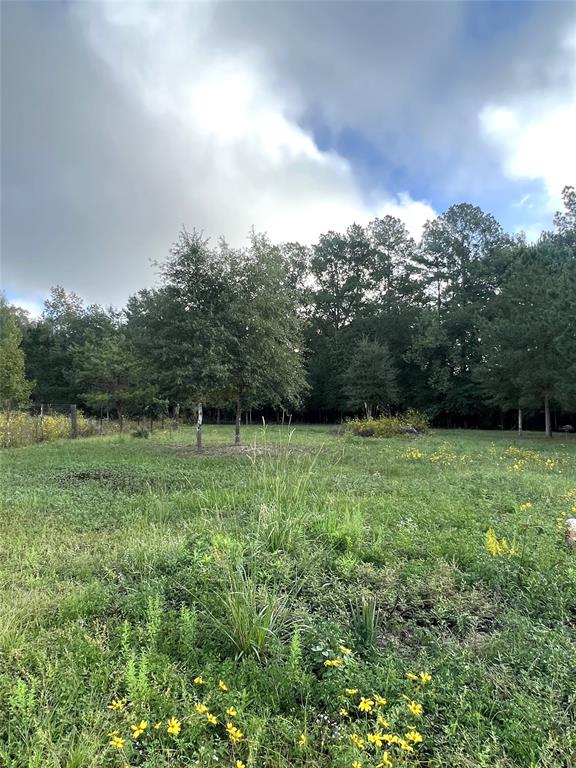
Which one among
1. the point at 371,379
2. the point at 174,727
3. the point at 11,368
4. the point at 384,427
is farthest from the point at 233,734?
the point at 11,368

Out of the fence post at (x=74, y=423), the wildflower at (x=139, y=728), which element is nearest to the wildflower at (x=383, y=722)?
the wildflower at (x=139, y=728)

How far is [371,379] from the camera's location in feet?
82.3

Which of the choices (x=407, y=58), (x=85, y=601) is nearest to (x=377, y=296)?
(x=407, y=58)

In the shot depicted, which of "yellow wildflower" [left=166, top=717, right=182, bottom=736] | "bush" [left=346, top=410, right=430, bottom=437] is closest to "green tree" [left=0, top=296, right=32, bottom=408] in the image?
"bush" [left=346, top=410, right=430, bottom=437]

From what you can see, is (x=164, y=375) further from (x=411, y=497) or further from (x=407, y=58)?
(x=407, y=58)

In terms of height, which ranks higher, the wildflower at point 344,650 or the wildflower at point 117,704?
the wildflower at point 344,650

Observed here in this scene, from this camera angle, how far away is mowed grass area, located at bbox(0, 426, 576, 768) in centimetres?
165

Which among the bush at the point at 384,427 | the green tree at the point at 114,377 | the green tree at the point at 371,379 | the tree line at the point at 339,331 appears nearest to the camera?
the tree line at the point at 339,331

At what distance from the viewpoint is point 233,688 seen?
1.94 metres

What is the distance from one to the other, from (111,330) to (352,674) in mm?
34590

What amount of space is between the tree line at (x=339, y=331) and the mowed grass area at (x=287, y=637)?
714 centimetres

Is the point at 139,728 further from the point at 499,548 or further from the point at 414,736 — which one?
the point at 499,548

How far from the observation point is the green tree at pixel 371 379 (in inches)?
985

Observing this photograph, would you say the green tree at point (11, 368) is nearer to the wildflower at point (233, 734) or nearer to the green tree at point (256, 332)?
the green tree at point (256, 332)
